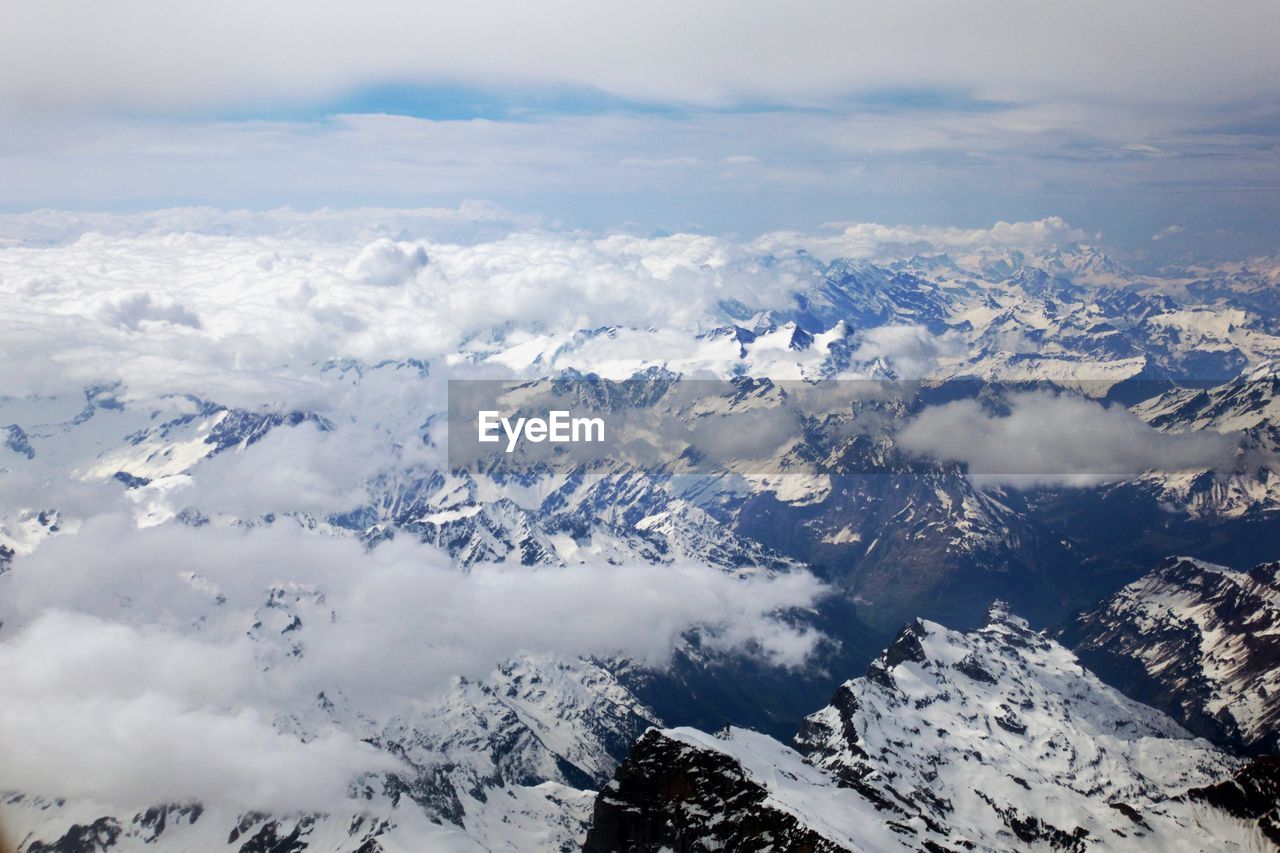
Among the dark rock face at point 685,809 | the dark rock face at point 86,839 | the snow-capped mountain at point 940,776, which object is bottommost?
the dark rock face at point 86,839

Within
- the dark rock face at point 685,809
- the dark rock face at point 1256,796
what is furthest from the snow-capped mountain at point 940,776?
the dark rock face at point 1256,796

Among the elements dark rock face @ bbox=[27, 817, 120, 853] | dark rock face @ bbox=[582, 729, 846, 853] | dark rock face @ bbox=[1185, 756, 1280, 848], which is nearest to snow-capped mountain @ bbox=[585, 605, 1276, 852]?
dark rock face @ bbox=[582, 729, 846, 853]

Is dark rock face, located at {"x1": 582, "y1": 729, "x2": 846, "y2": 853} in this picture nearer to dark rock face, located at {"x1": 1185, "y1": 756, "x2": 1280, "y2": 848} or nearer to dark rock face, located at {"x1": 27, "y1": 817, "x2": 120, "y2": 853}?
dark rock face, located at {"x1": 1185, "y1": 756, "x2": 1280, "y2": 848}

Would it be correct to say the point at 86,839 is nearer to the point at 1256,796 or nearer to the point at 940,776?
the point at 940,776

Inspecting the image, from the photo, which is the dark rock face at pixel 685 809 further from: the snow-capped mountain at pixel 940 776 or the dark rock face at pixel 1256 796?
the dark rock face at pixel 1256 796

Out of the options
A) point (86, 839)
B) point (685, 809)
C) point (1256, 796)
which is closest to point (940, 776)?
point (1256, 796)
